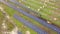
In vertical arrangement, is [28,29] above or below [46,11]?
below

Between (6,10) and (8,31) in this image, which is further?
(6,10)

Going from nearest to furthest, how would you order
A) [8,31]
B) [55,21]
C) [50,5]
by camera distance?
[55,21] < [8,31] < [50,5]

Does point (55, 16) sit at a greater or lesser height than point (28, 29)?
greater

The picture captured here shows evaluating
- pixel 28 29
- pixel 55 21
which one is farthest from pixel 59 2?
pixel 28 29

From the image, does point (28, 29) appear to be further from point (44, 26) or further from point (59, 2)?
point (59, 2)

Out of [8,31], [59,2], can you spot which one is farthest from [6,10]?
[59,2]

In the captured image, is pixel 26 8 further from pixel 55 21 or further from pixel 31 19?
pixel 55 21

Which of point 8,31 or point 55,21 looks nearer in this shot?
point 55,21

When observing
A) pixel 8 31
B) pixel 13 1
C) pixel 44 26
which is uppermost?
pixel 13 1

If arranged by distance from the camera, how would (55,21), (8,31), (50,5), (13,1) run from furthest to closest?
(13,1) < (50,5) < (8,31) < (55,21)

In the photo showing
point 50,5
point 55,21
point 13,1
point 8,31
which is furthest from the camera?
point 13,1
